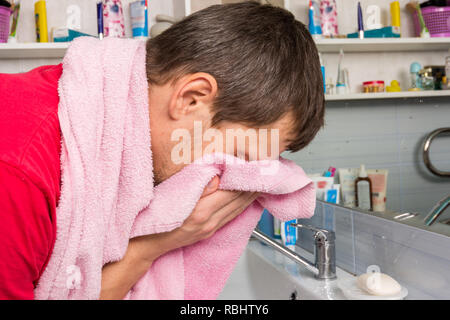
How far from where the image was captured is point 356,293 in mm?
943

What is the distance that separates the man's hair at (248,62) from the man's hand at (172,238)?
129 mm

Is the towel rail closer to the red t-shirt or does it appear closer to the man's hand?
the man's hand

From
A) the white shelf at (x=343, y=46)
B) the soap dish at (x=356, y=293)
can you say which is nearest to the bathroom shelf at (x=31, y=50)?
the white shelf at (x=343, y=46)

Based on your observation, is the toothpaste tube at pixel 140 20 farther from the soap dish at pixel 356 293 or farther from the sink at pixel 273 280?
the soap dish at pixel 356 293

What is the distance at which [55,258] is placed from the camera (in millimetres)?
535

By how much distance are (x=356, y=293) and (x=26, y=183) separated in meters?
0.74

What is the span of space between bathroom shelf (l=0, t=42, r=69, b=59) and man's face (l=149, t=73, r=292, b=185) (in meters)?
0.99

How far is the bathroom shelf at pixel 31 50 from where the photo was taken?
1.46 metres

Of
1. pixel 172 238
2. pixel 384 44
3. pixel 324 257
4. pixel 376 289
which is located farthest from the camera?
pixel 384 44

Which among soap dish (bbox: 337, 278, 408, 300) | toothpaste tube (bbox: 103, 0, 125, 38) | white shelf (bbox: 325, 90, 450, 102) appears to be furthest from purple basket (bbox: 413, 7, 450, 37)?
toothpaste tube (bbox: 103, 0, 125, 38)

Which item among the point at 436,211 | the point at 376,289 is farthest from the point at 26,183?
the point at 436,211

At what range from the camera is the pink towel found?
53 centimetres

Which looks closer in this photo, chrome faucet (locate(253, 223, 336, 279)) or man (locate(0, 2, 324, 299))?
man (locate(0, 2, 324, 299))

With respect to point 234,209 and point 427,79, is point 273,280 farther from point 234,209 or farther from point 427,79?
point 427,79
